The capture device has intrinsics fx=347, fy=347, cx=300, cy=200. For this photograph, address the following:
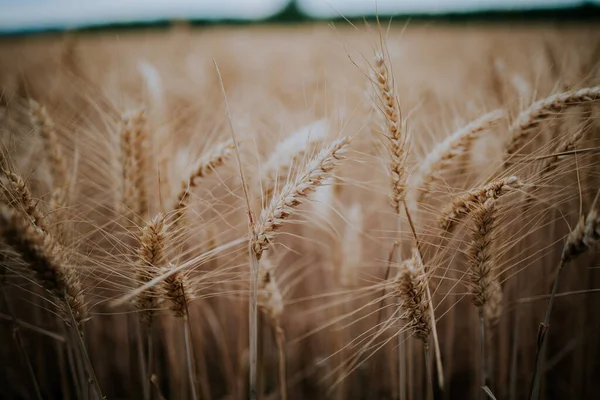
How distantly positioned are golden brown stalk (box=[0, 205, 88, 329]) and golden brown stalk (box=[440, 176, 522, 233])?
3.17ft

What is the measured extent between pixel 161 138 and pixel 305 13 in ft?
123

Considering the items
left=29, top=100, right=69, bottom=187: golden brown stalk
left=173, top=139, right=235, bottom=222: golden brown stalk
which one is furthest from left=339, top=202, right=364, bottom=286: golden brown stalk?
left=29, top=100, right=69, bottom=187: golden brown stalk

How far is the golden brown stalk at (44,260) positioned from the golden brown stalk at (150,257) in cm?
15

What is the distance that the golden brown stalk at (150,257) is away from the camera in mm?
869

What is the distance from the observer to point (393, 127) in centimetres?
92

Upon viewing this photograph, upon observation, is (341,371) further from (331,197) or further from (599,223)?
(599,223)

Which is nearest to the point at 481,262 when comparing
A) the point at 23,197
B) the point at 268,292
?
the point at 268,292

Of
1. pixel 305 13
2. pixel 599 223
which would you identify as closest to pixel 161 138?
pixel 599 223

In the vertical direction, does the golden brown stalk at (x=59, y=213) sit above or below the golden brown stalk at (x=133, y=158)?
below

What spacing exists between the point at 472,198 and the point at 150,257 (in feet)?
2.79

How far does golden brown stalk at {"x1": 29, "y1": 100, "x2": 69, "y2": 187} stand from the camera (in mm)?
1321

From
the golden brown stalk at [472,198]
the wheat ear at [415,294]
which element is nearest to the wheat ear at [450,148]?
the golden brown stalk at [472,198]

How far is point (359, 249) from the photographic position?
4.85ft

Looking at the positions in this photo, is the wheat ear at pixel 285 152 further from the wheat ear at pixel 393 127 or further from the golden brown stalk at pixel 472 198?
the golden brown stalk at pixel 472 198
